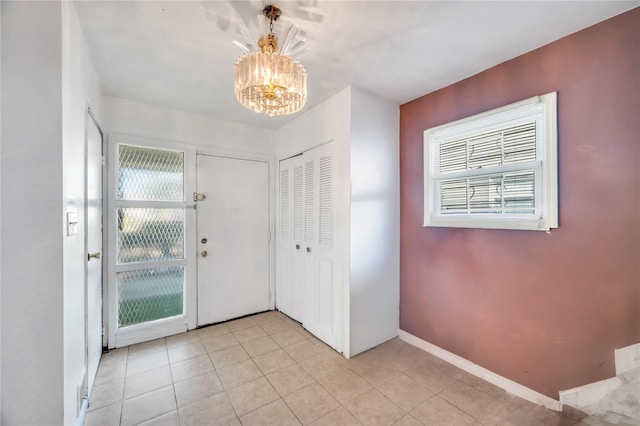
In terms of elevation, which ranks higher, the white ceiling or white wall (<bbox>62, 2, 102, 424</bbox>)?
the white ceiling

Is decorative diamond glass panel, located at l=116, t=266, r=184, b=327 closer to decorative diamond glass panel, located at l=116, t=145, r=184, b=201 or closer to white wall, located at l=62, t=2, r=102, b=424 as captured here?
decorative diamond glass panel, located at l=116, t=145, r=184, b=201

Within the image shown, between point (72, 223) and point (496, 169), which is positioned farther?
point (496, 169)

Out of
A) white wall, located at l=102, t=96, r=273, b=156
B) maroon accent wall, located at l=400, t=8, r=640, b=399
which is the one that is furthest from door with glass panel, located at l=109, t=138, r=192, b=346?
maroon accent wall, located at l=400, t=8, r=640, b=399

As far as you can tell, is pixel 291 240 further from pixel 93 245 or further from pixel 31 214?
pixel 31 214

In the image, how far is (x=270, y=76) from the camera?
1.37 m

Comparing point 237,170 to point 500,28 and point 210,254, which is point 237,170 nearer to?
Answer: point 210,254

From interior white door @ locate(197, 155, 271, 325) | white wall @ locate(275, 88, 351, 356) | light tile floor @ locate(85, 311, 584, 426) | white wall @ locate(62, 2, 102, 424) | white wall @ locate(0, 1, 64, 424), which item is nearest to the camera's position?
white wall @ locate(0, 1, 64, 424)

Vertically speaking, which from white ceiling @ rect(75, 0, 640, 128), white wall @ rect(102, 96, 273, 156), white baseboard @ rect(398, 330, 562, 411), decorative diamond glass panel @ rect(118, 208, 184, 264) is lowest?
white baseboard @ rect(398, 330, 562, 411)

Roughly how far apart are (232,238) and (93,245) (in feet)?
4.57

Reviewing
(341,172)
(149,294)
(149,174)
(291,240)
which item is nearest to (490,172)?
(341,172)

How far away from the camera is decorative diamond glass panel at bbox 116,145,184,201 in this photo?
269 centimetres

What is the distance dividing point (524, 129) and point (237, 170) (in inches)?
114

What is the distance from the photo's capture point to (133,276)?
2.71 meters

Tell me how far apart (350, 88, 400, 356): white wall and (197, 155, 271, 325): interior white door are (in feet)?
4.93
